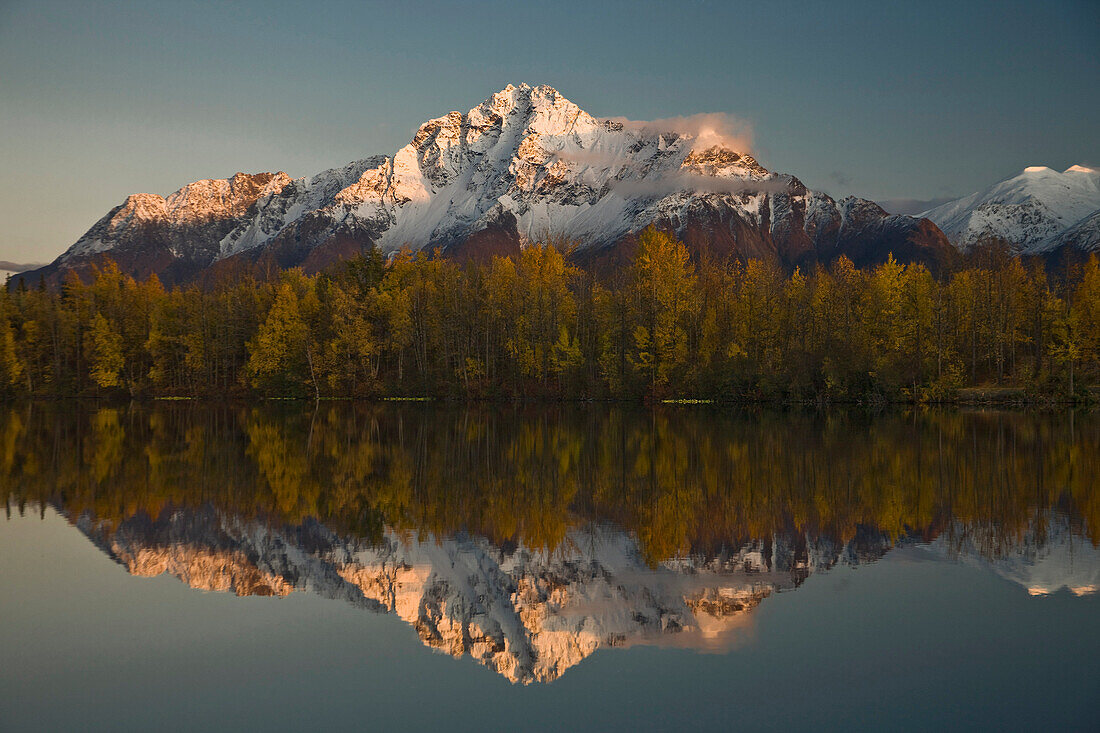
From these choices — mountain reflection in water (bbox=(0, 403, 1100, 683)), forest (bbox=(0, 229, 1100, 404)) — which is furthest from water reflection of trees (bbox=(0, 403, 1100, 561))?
forest (bbox=(0, 229, 1100, 404))

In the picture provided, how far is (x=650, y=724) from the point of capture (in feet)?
33.1

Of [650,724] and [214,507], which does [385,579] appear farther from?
[214,507]

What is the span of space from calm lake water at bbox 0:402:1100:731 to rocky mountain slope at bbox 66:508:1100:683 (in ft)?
0.24

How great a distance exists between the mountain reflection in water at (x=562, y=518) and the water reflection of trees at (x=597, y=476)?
5.6 inches

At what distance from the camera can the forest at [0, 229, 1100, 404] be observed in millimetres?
75688

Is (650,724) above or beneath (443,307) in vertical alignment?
beneath

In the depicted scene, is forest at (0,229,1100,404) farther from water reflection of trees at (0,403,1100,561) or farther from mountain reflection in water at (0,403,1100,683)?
mountain reflection in water at (0,403,1100,683)

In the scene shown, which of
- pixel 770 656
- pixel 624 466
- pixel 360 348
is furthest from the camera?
pixel 360 348

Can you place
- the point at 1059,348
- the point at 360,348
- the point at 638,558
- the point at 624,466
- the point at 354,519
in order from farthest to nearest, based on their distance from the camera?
the point at 360,348, the point at 1059,348, the point at 624,466, the point at 354,519, the point at 638,558

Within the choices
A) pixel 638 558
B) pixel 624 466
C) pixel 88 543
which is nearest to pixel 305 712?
pixel 638 558

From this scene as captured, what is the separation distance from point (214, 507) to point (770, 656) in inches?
660

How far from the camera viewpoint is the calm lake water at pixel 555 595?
10742mm

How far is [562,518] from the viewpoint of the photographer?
21484 mm

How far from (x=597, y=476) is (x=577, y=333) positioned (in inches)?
2445
